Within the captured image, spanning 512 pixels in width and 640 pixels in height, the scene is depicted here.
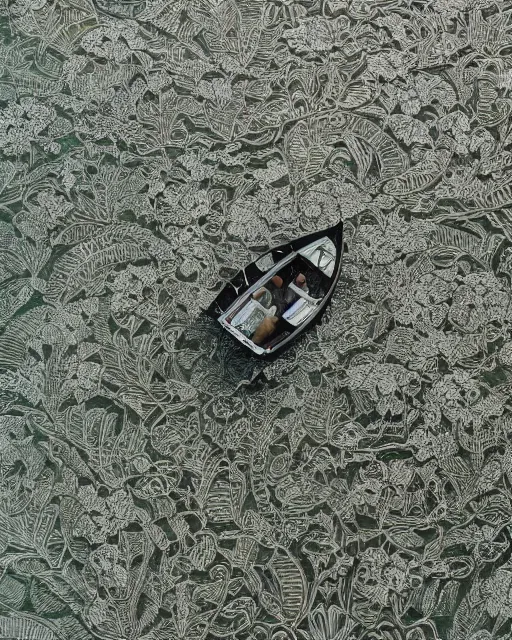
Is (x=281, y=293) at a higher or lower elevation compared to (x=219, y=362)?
higher

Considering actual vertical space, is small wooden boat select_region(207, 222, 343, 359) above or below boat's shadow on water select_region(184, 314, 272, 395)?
above

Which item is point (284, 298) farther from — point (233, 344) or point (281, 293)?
point (233, 344)

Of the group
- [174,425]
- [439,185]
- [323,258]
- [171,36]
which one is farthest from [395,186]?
[174,425]

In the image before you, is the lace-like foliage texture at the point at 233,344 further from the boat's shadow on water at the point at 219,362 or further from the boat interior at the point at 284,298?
the boat interior at the point at 284,298

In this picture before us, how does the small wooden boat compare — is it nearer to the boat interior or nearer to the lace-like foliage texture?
the boat interior

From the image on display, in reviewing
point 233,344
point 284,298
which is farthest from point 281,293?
point 233,344

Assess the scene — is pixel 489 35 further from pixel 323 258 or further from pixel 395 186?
pixel 323 258

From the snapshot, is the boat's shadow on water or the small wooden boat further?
the boat's shadow on water

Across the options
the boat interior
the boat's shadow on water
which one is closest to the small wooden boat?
the boat interior
